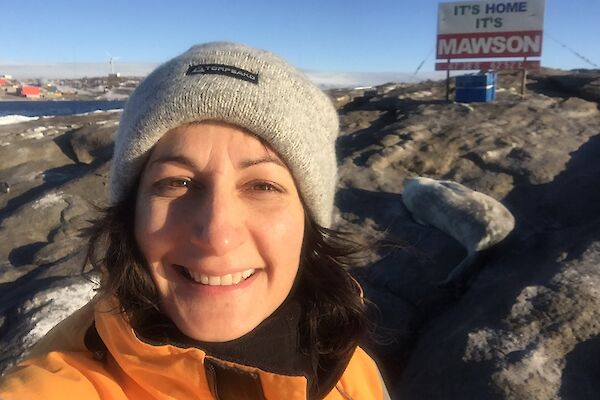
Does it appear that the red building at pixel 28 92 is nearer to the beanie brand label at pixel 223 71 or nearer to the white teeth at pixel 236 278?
the beanie brand label at pixel 223 71

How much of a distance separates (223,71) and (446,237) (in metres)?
4.77

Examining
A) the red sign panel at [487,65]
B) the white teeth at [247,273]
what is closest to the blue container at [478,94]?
the red sign panel at [487,65]

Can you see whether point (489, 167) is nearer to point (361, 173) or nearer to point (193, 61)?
point (361, 173)

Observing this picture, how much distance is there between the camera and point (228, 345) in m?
1.35

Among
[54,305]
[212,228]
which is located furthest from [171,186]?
[54,305]

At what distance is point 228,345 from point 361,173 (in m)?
6.14

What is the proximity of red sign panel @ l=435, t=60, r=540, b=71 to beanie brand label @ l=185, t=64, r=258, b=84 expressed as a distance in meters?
10.1

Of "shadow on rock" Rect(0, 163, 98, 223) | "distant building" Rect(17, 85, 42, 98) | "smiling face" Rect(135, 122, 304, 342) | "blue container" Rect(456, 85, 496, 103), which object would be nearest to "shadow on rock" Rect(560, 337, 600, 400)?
"smiling face" Rect(135, 122, 304, 342)

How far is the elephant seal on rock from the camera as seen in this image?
17.0 feet

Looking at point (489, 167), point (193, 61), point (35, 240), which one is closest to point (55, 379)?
point (193, 61)

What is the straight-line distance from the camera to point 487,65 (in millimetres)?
10602

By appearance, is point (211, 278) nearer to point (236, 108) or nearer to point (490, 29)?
point (236, 108)

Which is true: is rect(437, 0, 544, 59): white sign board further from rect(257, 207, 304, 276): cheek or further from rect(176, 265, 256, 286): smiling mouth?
rect(176, 265, 256, 286): smiling mouth

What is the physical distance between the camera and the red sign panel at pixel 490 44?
10297 mm
